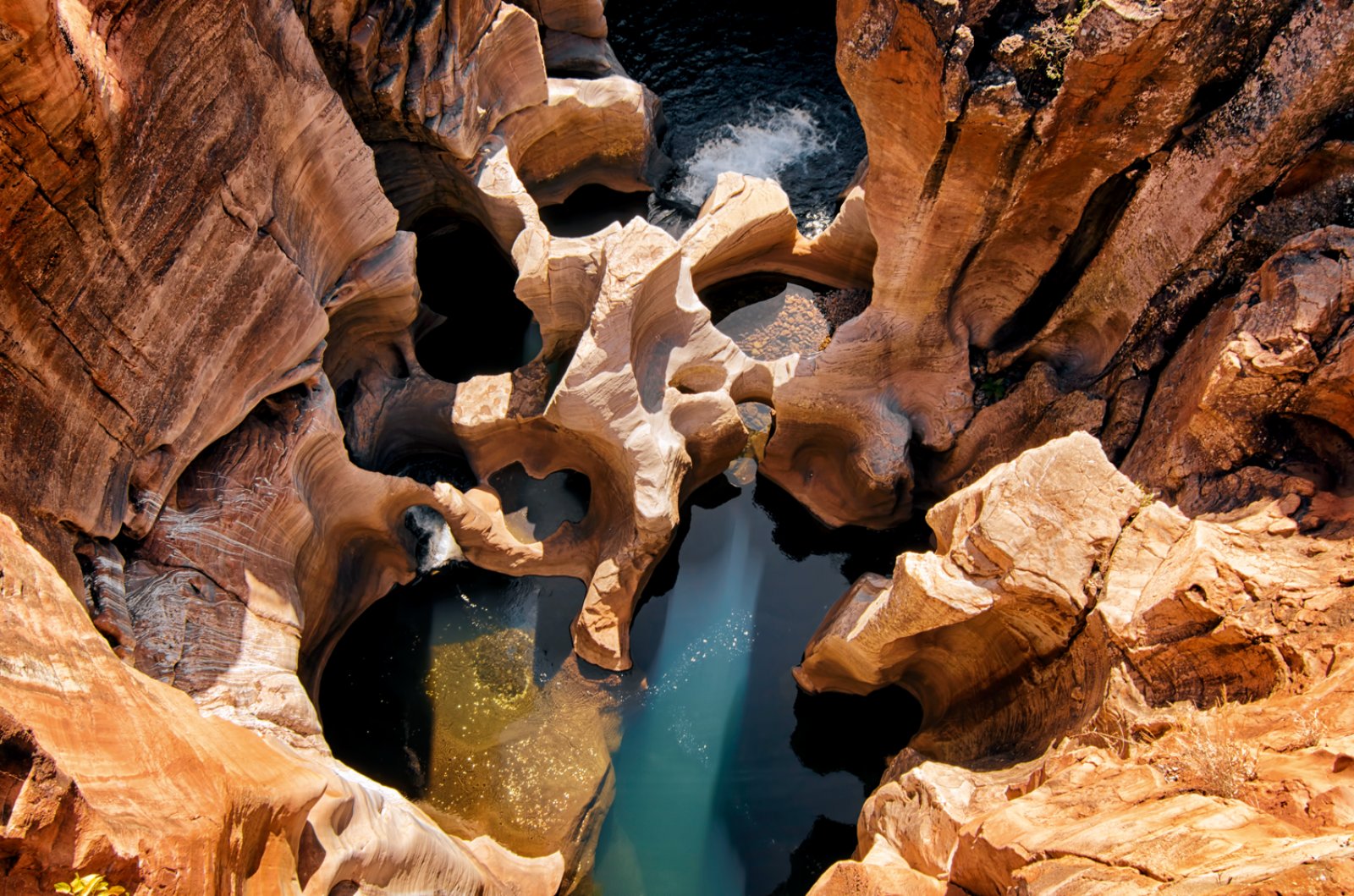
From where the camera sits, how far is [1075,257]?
7777 mm

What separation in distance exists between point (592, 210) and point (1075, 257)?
21.9ft

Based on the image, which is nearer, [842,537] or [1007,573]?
[1007,573]

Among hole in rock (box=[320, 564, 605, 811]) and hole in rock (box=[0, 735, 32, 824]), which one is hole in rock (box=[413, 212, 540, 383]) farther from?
hole in rock (box=[0, 735, 32, 824])

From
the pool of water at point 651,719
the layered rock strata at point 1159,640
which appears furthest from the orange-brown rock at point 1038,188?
the pool of water at point 651,719

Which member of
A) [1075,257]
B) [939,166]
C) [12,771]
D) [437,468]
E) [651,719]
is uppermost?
[939,166]

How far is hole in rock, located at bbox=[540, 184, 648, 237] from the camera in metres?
12.0

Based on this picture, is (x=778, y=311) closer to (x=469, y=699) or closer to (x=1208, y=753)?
(x=469, y=699)

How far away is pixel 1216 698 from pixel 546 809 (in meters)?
5.58

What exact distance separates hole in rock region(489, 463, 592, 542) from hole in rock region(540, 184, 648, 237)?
390 cm

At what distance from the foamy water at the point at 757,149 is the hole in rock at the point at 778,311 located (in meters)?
1.74

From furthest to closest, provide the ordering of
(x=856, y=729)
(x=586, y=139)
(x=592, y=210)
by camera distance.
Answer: (x=592, y=210) < (x=586, y=139) < (x=856, y=729)

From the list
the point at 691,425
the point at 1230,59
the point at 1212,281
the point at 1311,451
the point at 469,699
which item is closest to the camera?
the point at 1311,451

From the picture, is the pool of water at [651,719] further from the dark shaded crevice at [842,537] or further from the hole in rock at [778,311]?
the hole in rock at [778,311]

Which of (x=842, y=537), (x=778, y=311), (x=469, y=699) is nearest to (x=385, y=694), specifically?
(x=469, y=699)
